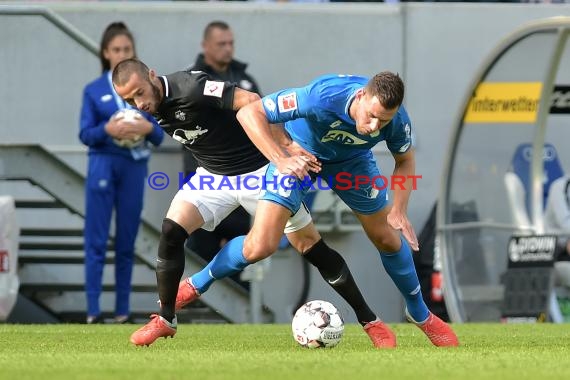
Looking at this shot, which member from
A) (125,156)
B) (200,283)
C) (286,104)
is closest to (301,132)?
(286,104)

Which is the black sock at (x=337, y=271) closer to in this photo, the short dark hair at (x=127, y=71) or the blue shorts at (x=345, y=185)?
Result: the blue shorts at (x=345, y=185)

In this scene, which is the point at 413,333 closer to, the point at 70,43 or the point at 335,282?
the point at 335,282

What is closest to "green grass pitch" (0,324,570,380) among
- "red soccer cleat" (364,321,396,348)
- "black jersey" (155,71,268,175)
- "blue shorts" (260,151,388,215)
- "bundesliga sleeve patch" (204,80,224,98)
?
"red soccer cleat" (364,321,396,348)

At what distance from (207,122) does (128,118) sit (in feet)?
12.0

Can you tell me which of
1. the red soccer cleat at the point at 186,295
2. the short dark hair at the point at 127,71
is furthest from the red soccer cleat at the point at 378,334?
the short dark hair at the point at 127,71

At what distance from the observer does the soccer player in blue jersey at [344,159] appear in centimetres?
788

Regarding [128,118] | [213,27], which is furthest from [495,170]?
[128,118]

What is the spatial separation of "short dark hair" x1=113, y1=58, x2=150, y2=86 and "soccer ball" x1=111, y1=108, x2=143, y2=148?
13.2 feet

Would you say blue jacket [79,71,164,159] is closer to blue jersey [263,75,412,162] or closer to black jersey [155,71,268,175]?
black jersey [155,71,268,175]

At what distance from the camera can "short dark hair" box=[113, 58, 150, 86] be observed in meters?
8.41

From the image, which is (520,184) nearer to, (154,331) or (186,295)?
(186,295)

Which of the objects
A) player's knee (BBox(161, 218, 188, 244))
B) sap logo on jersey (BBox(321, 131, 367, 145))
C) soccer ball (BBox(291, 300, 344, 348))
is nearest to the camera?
sap logo on jersey (BBox(321, 131, 367, 145))

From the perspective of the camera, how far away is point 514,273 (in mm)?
13906

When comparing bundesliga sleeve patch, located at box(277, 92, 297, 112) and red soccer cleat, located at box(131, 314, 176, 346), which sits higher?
bundesliga sleeve patch, located at box(277, 92, 297, 112)
